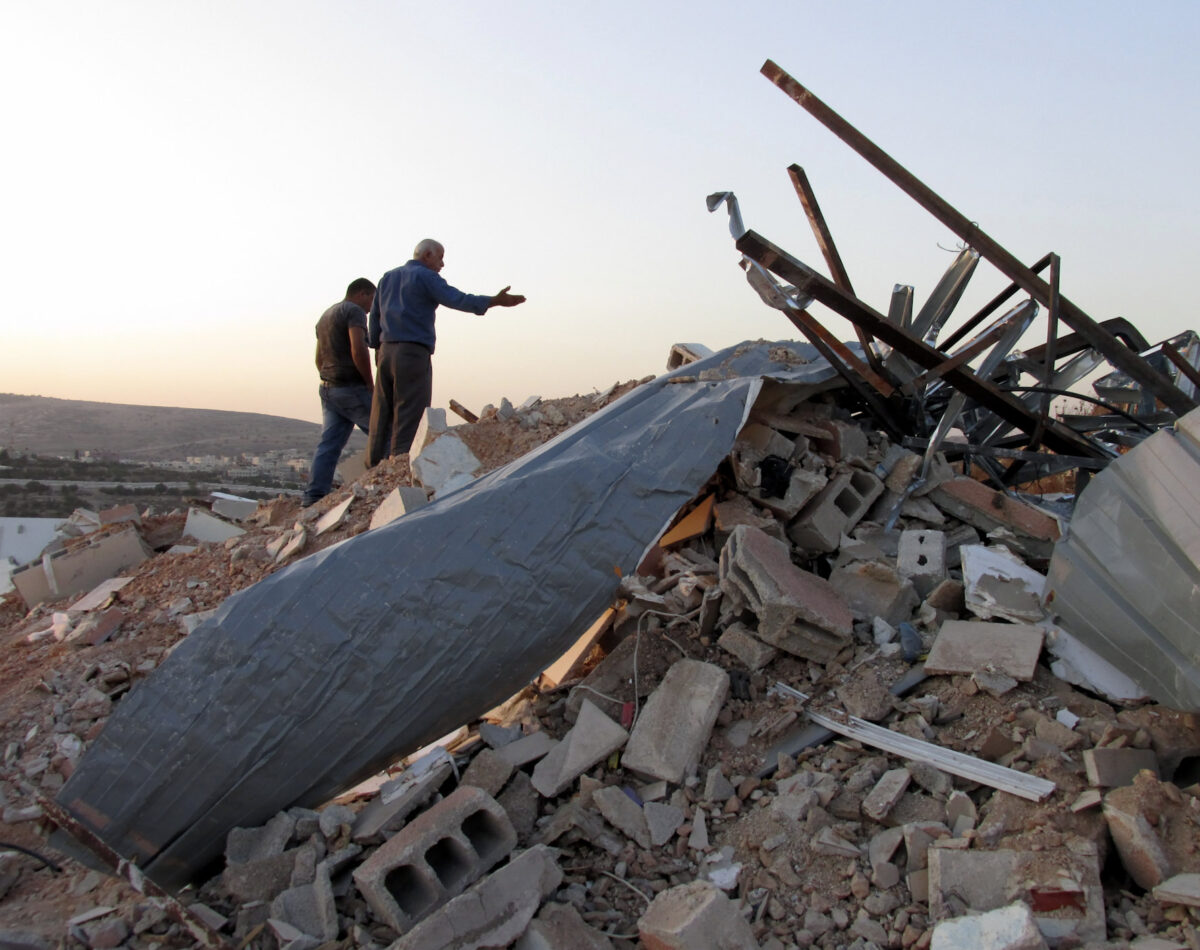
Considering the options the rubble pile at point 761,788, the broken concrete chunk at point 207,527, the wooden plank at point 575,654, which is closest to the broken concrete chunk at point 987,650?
the rubble pile at point 761,788

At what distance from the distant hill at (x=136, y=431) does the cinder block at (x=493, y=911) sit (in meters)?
27.4

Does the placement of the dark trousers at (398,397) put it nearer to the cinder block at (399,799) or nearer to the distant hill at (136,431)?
the cinder block at (399,799)

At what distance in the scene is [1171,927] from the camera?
1.77 meters

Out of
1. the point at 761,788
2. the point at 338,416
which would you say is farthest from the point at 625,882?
the point at 338,416

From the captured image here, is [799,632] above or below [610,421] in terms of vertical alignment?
below

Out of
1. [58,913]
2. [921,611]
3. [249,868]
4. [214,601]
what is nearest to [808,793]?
[921,611]

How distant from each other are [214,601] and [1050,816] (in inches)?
152

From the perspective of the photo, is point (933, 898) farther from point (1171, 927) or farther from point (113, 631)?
point (113, 631)

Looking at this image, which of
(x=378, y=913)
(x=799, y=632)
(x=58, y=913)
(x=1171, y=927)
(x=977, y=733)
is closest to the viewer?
(x=1171, y=927)

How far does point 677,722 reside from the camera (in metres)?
2.54

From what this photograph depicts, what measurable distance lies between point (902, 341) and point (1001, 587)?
1.20 m

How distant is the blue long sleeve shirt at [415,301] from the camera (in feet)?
16.5

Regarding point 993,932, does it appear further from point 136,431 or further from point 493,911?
point 136,431

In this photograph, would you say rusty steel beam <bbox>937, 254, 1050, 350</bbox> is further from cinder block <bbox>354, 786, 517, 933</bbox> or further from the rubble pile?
cinder block <bbox>354, 786, 517, 933</bbox>
